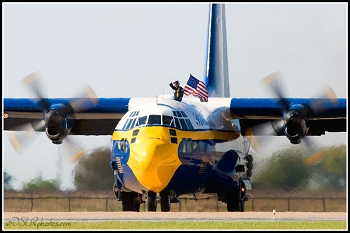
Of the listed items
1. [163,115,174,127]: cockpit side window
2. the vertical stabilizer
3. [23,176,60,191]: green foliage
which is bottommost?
[23,176,60,191]: green foliage

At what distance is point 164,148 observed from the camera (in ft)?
87.3

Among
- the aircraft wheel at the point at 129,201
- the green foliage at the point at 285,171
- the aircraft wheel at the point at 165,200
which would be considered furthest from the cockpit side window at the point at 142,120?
the green foliage at the point at 285,171

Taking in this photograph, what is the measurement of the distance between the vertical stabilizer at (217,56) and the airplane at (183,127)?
4 centimetres

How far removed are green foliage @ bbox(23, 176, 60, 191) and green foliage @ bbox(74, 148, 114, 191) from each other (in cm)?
81

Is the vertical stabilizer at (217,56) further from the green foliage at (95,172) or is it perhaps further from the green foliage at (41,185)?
the green foliage at (41,185)

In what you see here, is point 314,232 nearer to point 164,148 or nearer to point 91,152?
point 164,148

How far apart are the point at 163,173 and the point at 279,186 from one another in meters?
8.57

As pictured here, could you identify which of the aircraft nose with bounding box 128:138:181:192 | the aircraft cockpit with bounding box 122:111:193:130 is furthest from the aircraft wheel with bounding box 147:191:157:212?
the aircraft cockpit with bounding box 122:111:193:130

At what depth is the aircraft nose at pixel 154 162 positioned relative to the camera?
86.6 feet

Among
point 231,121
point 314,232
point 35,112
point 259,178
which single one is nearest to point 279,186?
→ point 259,178

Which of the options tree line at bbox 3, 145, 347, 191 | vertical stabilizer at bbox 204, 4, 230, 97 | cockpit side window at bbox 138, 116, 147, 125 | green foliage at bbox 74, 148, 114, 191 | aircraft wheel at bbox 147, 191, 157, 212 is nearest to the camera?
cockpit side window at bbox 138, 116, 147, 125

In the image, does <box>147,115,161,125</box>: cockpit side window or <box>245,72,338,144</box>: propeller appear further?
<box>245,72,338,144</box>: propeller

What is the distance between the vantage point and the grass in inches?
930

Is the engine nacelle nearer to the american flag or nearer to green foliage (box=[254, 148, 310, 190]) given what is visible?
the american flag
